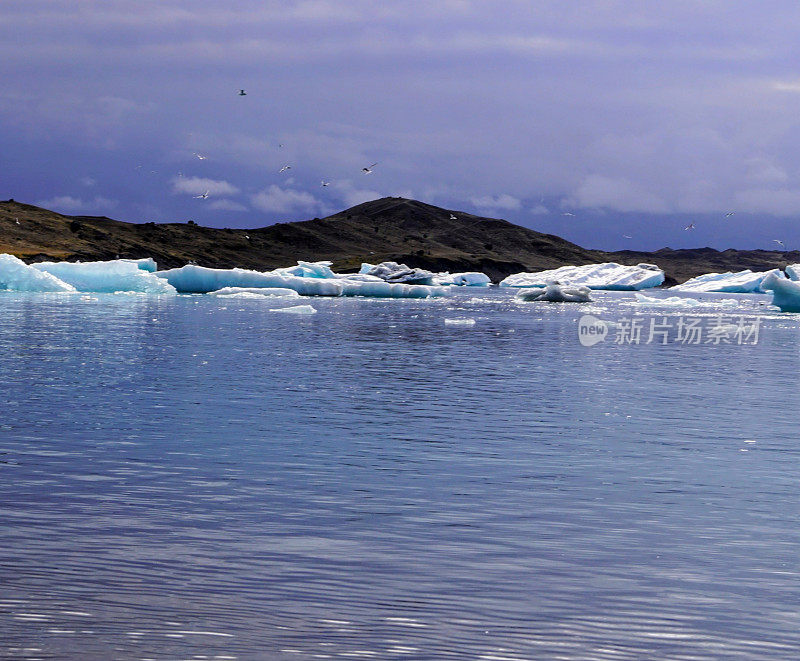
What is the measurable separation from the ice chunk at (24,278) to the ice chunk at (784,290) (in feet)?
159

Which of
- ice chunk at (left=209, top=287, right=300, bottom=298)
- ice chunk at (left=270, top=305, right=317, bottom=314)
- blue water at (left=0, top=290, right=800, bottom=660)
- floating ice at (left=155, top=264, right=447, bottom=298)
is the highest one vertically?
floating ice at (left=155, top=264, right=447, bottom=298)

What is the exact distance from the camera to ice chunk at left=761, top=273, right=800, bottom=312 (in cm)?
6391

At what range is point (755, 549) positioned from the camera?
9.74m

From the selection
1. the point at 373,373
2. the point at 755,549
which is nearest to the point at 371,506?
the point at 755,549

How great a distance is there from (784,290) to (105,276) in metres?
47.5

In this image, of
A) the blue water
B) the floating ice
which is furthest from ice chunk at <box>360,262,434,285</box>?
the blue water

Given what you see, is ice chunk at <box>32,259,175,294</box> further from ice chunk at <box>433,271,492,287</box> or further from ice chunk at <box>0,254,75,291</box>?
ice chunk at <box>433,271,492,287</box>

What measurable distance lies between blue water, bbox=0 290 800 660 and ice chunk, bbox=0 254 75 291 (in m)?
47.9

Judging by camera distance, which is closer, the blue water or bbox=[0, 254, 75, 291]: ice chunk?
the blue water

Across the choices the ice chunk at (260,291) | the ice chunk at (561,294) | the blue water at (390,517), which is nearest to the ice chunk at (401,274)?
the ice chunk at (561,294)

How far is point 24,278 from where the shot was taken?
7069cm

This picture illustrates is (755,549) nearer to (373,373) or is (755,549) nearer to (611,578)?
(611,578)

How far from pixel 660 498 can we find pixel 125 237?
13879 cm

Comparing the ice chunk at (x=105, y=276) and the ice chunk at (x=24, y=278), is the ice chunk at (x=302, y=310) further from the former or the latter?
the ice chunk at (x=24, y=278)
